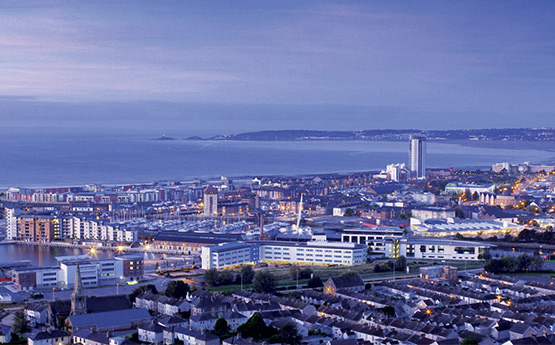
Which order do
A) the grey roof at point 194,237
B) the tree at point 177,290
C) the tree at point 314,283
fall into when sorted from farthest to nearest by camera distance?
1. the grey roof at point 194,237
2. the tree at point 314,283
3. the tree at point 177,290

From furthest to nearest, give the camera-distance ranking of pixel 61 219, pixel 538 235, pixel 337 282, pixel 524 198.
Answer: pixel 524 198
pixel 61 219
pixel 538 235
pixel 337 282

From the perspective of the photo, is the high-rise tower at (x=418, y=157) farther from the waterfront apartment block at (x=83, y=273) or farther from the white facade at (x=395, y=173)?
the waterfront apartment block at (x=83, y=273)

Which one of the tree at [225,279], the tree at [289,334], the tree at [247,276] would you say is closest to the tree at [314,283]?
the tree at [247,276]

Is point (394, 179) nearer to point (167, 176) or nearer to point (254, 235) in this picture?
point (167, 176)

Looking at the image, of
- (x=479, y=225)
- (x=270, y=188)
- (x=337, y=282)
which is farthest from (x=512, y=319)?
(x=270, y=188)

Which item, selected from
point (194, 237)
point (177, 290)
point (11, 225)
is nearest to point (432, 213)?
point (194, 237)
